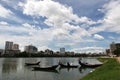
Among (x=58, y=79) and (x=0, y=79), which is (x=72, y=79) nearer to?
(x=58, y=79)

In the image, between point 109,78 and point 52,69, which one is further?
point 52,69

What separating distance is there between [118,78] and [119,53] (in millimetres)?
162976

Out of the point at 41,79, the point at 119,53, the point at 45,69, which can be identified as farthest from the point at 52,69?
the point at 119,53

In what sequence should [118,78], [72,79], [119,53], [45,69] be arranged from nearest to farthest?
[118,78]
[72,79]
[45,69]
[119,53]

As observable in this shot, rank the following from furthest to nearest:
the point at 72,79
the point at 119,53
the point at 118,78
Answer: the point at 119,53, the point at 72,79, the point at 118,78

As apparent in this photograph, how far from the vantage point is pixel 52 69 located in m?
61.3

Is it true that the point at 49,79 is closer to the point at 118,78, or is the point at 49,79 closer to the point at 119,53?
the point at 118,78

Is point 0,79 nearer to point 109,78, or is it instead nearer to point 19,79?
point 19,79

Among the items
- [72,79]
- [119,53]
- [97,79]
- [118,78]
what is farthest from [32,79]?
[119,53]

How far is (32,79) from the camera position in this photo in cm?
3900

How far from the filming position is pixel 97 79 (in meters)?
26.3

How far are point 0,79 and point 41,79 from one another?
8672mm

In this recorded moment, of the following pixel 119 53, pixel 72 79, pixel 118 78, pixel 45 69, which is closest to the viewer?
pixel 118 78

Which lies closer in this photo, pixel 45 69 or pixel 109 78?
pixel 109 78
